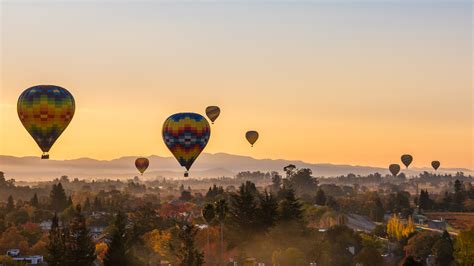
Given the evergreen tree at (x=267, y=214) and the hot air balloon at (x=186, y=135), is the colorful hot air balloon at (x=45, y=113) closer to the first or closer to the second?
the hot air balloon at (x=186, y=135)

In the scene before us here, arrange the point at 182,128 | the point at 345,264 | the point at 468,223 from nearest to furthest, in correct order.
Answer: the point at 345,264 → the point at 182,128 → the point at 468,223

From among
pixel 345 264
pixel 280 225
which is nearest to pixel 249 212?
pixel 280 225

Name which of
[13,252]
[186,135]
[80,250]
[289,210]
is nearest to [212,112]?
[186,135]

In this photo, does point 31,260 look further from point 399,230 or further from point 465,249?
point 399,230

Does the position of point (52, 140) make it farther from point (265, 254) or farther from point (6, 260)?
point (265, 254)

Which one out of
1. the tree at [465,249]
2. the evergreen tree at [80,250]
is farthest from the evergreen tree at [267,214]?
the evergreen tree at [80,250]

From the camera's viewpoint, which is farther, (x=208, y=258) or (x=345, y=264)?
(x=208, y=258)
